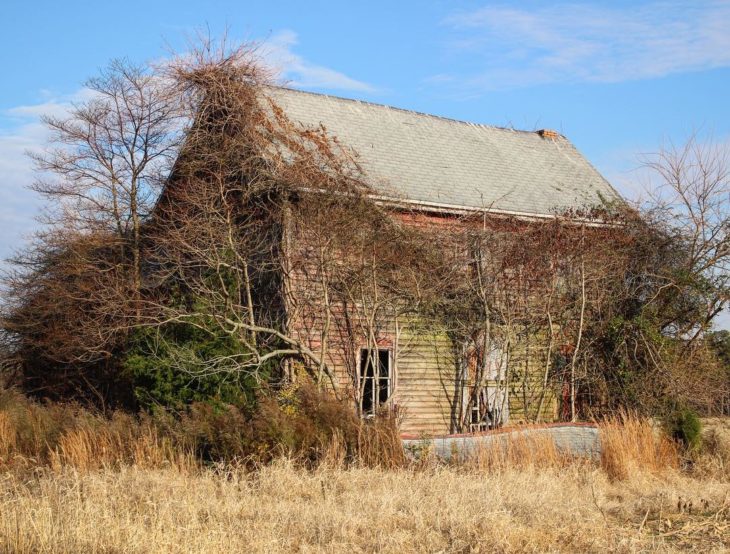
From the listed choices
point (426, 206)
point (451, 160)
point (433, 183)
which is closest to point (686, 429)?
point (426, 206)

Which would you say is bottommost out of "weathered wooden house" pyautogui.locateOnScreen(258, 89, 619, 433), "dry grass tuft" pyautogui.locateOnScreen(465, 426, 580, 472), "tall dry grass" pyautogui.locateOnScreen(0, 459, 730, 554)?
"tall dry grass" pyautogui.locateOnScreen(0, 459, 730, 554)

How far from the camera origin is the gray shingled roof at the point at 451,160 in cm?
1805

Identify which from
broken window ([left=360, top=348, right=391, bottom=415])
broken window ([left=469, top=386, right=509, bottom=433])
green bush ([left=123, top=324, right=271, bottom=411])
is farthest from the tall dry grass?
broken window ([left=469, top=386, right=509, bottom=433])

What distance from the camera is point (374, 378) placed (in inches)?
627

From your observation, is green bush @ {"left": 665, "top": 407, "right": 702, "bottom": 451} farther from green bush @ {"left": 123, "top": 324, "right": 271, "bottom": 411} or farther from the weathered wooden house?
green bush @ {"left": 123, "top": 324, "right": 271, "bottom": 411}

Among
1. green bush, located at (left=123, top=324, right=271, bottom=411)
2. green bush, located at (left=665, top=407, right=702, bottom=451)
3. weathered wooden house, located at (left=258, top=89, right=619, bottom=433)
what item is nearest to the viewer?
green bush, located at (left=665, top=407, right=702, bottom=451)

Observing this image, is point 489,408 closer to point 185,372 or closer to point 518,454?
point 518,454

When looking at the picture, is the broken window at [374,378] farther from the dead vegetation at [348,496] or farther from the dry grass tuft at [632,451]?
the dead vegetation at [348,496]

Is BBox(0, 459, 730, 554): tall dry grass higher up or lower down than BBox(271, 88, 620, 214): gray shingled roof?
lower down

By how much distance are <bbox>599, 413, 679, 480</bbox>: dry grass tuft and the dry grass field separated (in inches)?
1.2

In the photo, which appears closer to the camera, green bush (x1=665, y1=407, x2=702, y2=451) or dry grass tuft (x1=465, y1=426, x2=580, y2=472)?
dry grass tuft (x1=465, y1=426, x2=580, y2=472)

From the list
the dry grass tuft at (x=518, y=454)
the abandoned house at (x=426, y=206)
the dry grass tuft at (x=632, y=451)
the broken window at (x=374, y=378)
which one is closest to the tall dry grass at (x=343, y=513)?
the dry grass tuft at (x=518, y=454)

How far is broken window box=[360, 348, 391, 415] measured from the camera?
15961mm

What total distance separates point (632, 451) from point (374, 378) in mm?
5299
